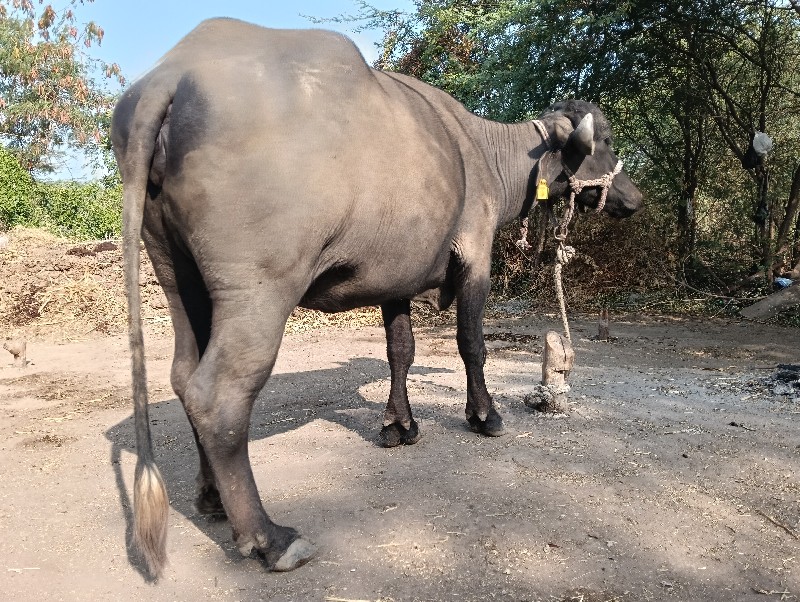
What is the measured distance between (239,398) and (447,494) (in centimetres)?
133

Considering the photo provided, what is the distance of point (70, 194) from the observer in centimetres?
1977

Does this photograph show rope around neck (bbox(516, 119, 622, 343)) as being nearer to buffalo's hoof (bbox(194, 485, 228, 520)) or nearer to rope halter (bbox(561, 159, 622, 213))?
rope halter (bbox(561, 159, 622, 213))

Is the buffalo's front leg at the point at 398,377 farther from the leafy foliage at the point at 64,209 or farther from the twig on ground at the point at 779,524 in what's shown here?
the leafy foliage at the point at 64,209

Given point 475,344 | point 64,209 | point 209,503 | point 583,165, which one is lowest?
point 209,503

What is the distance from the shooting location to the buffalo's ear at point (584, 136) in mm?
4617

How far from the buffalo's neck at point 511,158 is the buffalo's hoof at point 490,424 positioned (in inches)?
51.6

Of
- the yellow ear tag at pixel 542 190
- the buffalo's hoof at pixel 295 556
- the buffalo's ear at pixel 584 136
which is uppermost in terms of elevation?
the buffalo's ear at pixel 584 136

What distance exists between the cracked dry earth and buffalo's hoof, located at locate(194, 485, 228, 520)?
2.2 inches

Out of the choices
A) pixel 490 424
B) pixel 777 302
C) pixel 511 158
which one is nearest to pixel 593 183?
pixel 511 158

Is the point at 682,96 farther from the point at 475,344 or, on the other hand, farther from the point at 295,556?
the point at 295,556

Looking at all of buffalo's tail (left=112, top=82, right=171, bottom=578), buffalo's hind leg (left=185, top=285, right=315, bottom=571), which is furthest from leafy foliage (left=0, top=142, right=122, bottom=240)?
buffalo's hind leg (left=185, top=285, right=315, bottom=571)

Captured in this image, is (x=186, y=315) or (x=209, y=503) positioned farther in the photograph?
(x=209, y=503)

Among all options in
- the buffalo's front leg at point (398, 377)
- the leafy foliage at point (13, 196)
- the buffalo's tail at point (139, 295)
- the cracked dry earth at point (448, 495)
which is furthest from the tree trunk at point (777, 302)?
the leafy foliage at point (13, 196)

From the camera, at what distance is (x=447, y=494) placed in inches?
143
